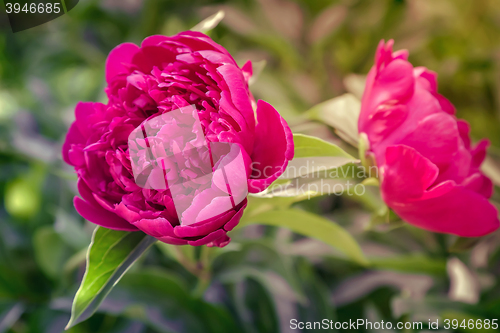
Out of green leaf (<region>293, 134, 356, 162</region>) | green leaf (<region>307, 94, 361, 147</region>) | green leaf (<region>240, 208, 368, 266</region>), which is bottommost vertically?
green leaf (<region>240, 208, 368, 266</region>)

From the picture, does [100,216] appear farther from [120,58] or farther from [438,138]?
[438,138]

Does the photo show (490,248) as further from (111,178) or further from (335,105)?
(111,178)

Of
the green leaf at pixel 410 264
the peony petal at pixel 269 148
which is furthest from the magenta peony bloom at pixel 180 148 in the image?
the green leaf at pixel 410 264

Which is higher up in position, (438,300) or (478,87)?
(478,87)

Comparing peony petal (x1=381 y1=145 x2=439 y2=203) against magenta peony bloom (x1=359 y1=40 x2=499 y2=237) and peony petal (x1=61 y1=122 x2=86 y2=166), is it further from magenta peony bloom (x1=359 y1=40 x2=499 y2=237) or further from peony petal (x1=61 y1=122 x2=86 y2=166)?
peony petal (x1=61 y1=122 x2=86 y2=166)

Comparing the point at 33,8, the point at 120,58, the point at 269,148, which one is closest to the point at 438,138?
the point at 269,148

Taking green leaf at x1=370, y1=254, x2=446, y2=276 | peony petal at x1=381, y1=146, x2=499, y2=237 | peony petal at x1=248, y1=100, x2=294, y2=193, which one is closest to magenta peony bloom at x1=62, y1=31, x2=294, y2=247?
peony petal at x1=248, y1=100, x2=294, y2=193

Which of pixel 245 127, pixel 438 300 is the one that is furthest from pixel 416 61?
pixel 245 127
